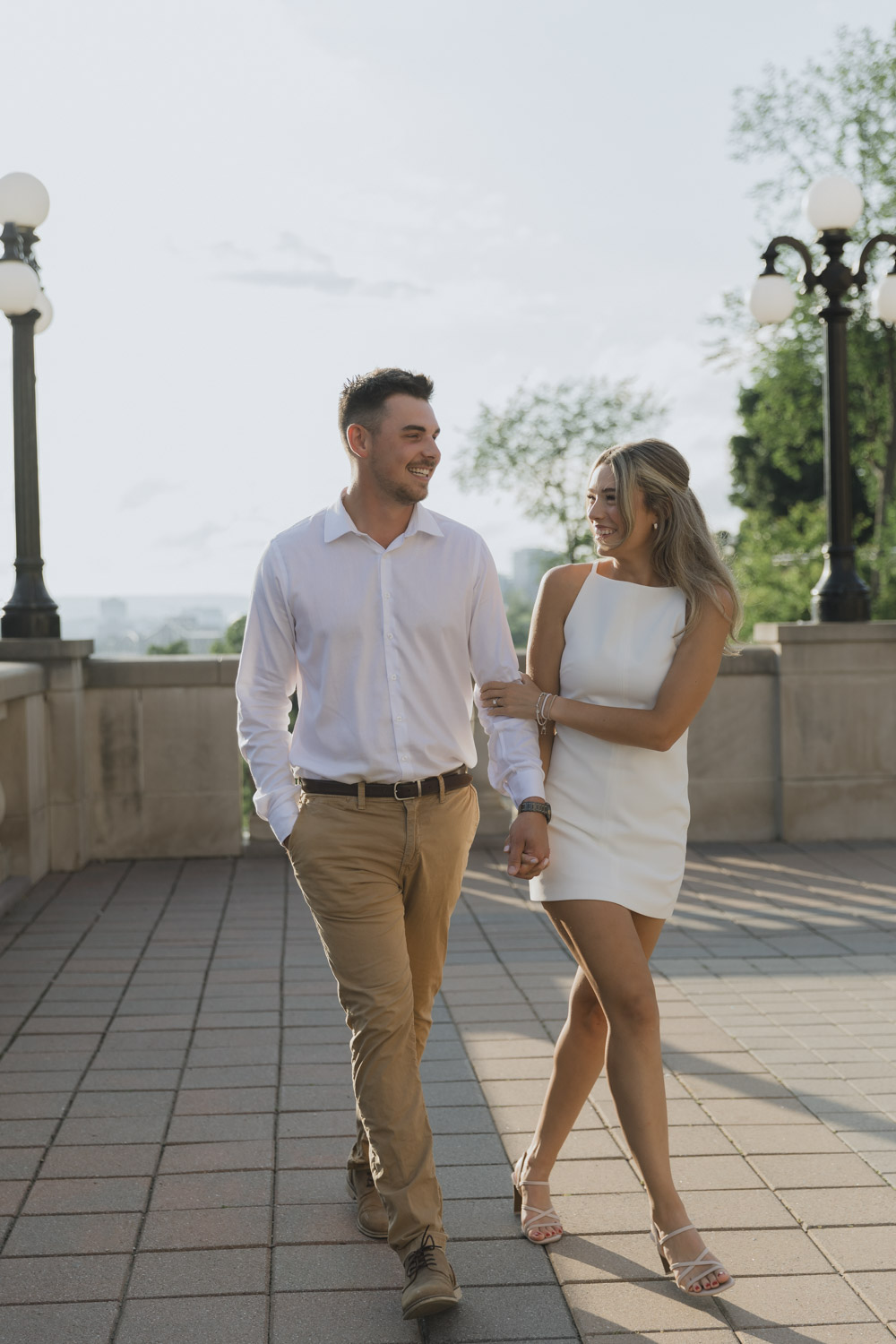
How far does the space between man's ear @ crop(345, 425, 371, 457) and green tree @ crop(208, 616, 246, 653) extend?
249 inches

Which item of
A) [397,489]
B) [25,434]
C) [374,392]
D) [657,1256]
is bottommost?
[657,1256]

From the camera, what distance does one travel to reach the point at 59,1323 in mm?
2963

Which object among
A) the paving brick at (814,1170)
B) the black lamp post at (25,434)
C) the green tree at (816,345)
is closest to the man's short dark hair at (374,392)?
the paving brick at (814,1170)

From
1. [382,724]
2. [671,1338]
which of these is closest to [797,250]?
[382,724]

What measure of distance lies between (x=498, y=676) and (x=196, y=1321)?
5.18ft

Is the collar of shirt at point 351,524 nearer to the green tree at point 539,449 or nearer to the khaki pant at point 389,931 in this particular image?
the khaki pant at point 389,931

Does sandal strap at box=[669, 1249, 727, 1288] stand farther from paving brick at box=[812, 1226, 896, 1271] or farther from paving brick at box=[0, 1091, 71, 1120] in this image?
paving brick at box=[0, 1091, 71, 1120]

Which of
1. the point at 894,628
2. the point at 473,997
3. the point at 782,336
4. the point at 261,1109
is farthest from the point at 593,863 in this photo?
the point at 782,336

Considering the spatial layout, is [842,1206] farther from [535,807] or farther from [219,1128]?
[219,1128]

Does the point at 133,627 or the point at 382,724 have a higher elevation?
the point at 133,627

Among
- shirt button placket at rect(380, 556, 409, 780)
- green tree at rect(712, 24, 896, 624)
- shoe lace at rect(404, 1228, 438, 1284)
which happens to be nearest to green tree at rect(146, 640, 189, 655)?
shirt button placket at rect(380, 556, 409, 780)

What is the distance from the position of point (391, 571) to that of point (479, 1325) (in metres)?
1.66

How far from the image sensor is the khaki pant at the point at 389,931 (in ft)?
9.87

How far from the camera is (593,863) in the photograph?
324 centimetres
